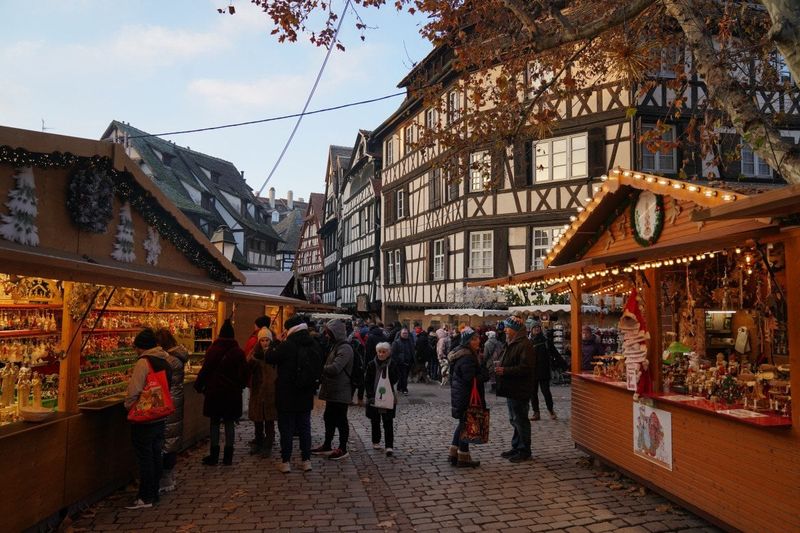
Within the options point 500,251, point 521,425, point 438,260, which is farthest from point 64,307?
point 438,260

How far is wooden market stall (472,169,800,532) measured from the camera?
4.70 metres

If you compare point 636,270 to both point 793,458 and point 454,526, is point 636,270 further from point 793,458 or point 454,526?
point 454,526

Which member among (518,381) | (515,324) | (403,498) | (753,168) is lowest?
(403,498)

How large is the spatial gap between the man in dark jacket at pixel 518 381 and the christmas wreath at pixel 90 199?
504cm

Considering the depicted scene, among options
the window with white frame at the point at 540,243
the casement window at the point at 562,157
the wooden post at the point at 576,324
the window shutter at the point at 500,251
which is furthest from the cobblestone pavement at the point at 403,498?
the casement window at the point at 562,157

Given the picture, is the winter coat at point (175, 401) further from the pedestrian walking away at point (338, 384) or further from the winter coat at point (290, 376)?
the pedestrian walking away at point (338, 384)

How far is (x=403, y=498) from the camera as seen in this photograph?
624 cm

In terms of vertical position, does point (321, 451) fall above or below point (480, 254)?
below

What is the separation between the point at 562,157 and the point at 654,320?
13.7 m

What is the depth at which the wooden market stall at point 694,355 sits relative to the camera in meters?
4.70

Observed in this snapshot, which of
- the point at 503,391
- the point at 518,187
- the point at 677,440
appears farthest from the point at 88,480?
the point at 518,187

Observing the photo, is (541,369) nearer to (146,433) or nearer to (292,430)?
(292,430)

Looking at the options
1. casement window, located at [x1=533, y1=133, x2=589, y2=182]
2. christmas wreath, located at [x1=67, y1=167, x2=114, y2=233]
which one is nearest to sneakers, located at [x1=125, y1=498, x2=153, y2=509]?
christmas wreath, located at [x1=67, y1=167, x2=114, y2=233]

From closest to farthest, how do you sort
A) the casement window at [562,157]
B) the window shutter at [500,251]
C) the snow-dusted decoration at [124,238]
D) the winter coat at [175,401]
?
the winter coat at [175,401]
the snow-dusted decoration at [124,238]
the casement window at [562,157]
the window shutter at [500,251]
